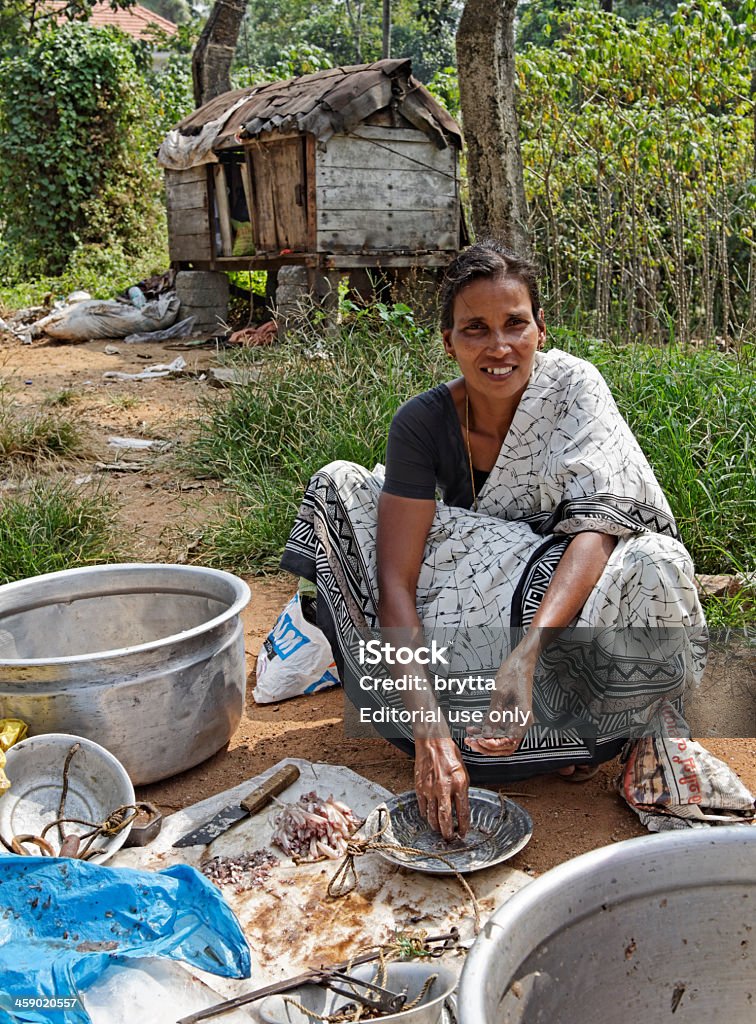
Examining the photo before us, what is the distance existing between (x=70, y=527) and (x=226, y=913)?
93.7 inches

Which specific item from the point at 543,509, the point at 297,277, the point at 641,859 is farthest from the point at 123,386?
the point at 641,859

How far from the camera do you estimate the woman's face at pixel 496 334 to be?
2215mm

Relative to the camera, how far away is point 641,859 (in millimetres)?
1167

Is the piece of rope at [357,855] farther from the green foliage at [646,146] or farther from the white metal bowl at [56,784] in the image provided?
the green foliage at [646,146]

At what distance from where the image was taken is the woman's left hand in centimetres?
202

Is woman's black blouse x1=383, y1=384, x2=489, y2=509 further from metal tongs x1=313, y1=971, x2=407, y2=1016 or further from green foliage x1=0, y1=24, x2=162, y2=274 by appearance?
green foliage x1=0, y1=24, x2=162, y2=274

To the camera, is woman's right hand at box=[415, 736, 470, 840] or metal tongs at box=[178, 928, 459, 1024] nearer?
metal tongs at box=[178, 928, 459, 1024]

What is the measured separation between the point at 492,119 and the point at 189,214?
195 inches

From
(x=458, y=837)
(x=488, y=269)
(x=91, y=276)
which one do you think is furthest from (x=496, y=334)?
(x=91, y=276)

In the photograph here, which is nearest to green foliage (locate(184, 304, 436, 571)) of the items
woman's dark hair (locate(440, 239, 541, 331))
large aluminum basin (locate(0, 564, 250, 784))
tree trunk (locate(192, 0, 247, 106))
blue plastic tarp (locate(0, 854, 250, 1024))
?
large aluminum basin (locate(0, 564, 250, 784))

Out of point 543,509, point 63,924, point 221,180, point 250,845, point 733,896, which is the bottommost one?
point 250,845

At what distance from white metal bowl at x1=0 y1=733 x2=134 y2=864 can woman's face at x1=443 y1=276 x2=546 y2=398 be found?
1239mm

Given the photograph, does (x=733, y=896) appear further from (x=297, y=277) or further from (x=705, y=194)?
(x=297, y=277)

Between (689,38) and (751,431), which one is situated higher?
(689,38)
